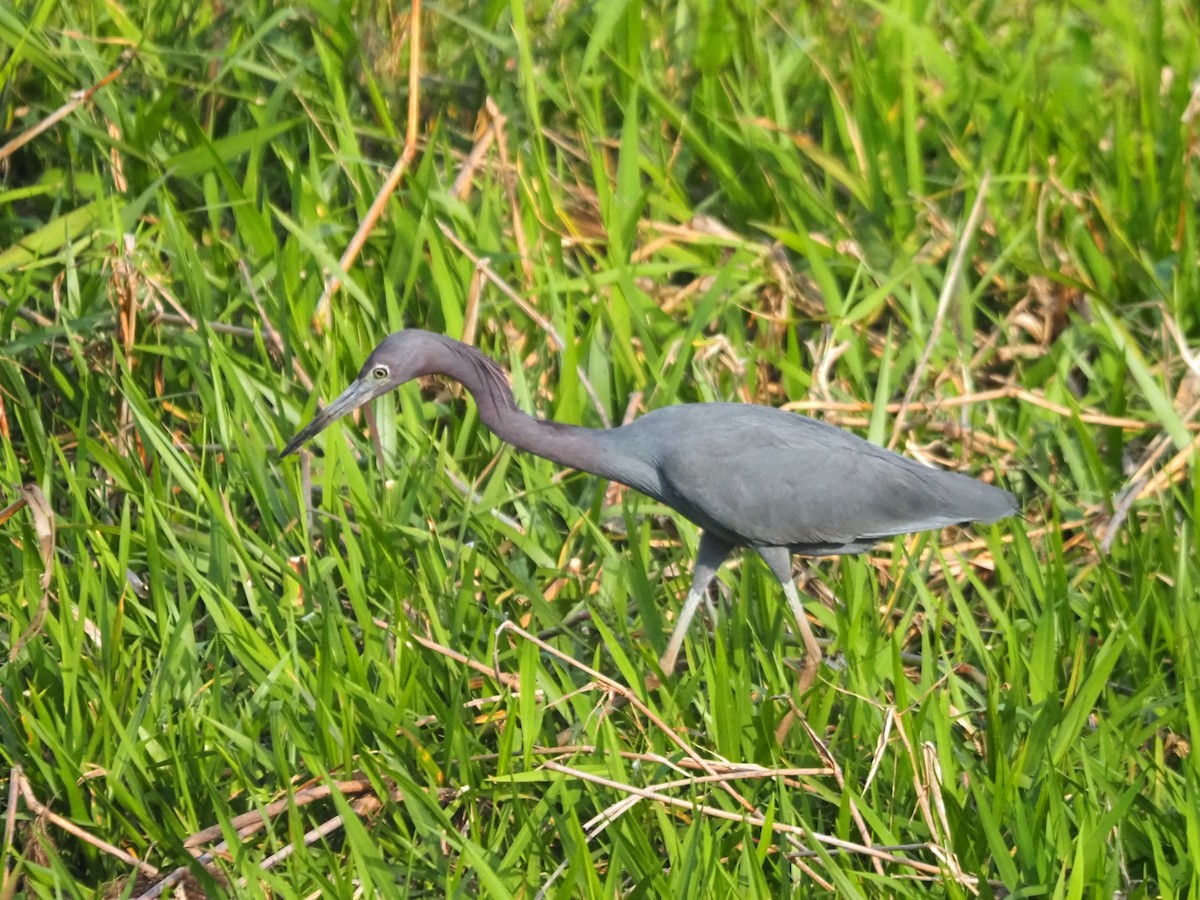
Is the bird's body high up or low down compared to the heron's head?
down

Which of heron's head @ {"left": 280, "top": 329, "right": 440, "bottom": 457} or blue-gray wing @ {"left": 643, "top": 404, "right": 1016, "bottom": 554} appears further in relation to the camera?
blue-gray wing @ {"left": 643, "top": 404, "right": 1016, "bottom": 554}

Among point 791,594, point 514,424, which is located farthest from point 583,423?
point 791,594

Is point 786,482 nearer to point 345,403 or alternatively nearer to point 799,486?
point 799,486

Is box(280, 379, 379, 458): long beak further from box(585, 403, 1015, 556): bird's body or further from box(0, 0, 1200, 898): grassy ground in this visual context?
box(585, 403, 1015, 556): bird's body

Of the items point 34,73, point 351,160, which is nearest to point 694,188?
point 351,160

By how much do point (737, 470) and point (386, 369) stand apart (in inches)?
29.4

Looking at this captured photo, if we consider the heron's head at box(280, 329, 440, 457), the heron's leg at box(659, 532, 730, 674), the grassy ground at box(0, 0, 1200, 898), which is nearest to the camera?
the grassy ground at box(0, 0, 1200, 898)

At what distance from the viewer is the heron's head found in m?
3.01

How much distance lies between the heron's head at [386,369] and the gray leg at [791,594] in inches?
31.8

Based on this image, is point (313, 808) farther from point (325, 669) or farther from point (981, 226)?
point (981, 226)

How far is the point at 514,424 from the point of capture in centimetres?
312

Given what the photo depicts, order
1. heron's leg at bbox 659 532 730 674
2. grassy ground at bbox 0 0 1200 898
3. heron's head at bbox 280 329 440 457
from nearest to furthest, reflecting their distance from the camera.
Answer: grassy ground at bbox 0 0 1200 898, heron's head at bbox 280 329 440 457, heron's leg at bbox 659 532 730 674

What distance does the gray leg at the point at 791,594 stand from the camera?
318cm

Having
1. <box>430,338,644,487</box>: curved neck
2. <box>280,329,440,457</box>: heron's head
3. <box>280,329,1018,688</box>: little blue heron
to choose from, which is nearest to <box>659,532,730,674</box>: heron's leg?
<box>280,329,1018,688</box>: little blue heron
